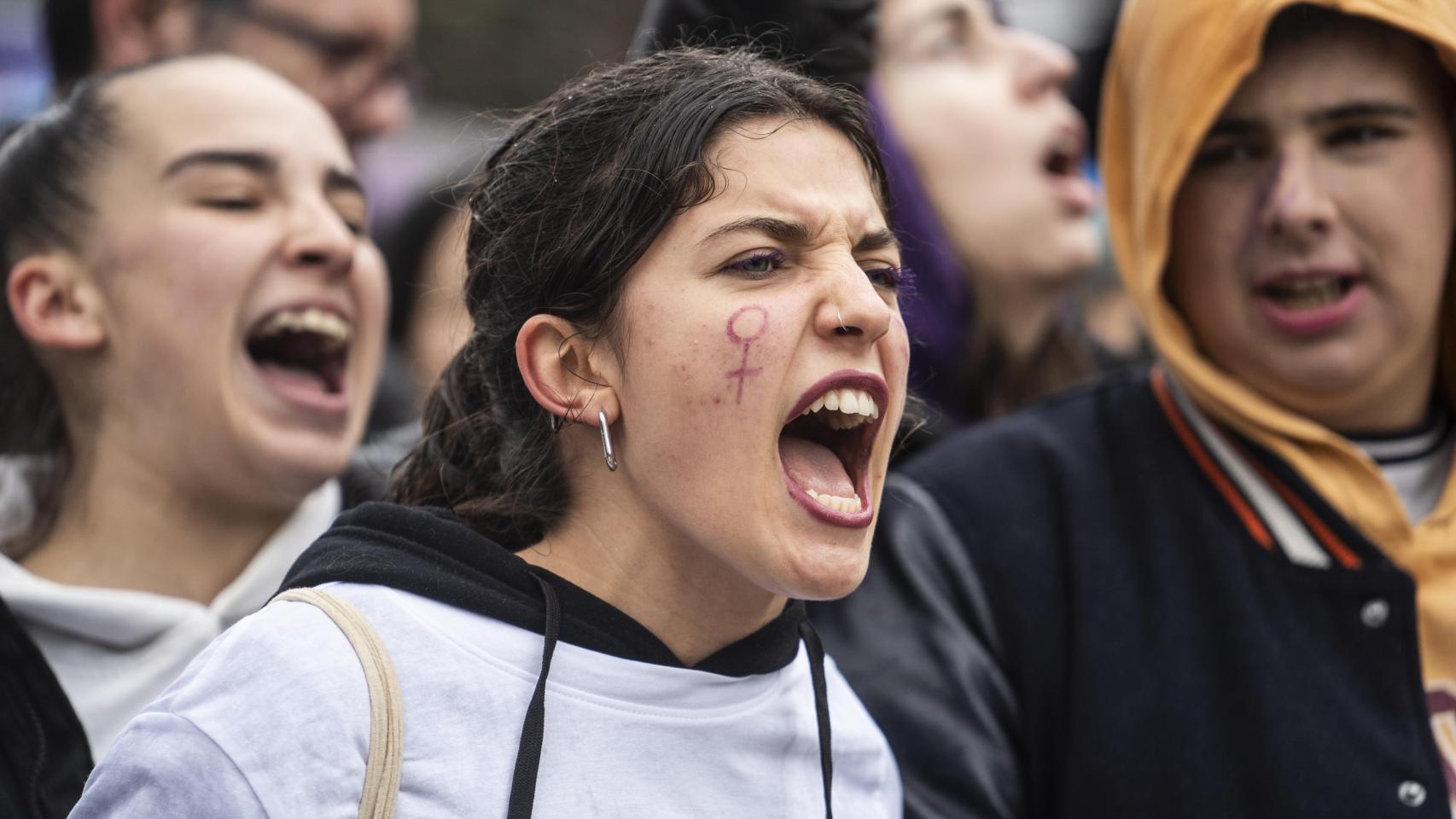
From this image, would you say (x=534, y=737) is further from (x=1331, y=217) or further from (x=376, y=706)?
(x=1331, y=217)

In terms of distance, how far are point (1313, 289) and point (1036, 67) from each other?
1.48 metres

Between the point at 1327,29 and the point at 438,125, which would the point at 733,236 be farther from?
the point at 438,125

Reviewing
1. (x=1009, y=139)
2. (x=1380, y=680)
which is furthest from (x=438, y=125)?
(x=1380, y=680)

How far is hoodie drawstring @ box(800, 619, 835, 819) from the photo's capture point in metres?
2.14

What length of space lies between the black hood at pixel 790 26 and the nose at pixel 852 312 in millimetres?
1111

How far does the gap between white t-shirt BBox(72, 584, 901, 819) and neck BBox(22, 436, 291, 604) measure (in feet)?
2.70

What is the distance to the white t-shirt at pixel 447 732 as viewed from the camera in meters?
1.72

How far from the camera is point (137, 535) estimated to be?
261cm

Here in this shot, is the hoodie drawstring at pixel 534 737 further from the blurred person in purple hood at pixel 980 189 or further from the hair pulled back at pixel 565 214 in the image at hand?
the blurred person in purple hood at pixel 980 189

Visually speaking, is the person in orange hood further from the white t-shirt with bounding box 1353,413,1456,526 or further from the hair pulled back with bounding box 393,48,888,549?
the hair pulled back with bounding box 393,48,888,549

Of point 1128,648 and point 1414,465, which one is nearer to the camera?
point 1128,648

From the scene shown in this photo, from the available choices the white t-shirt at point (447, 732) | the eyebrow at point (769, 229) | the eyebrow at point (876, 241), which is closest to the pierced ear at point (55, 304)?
the white t-shirt at point (447, 732)

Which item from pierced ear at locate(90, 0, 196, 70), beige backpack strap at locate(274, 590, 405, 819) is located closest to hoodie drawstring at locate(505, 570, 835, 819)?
beige backpack strap at locate(274, 590, 405, 819)

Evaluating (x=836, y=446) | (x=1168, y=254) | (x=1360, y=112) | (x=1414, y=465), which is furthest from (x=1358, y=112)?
(x=836, y=446)
